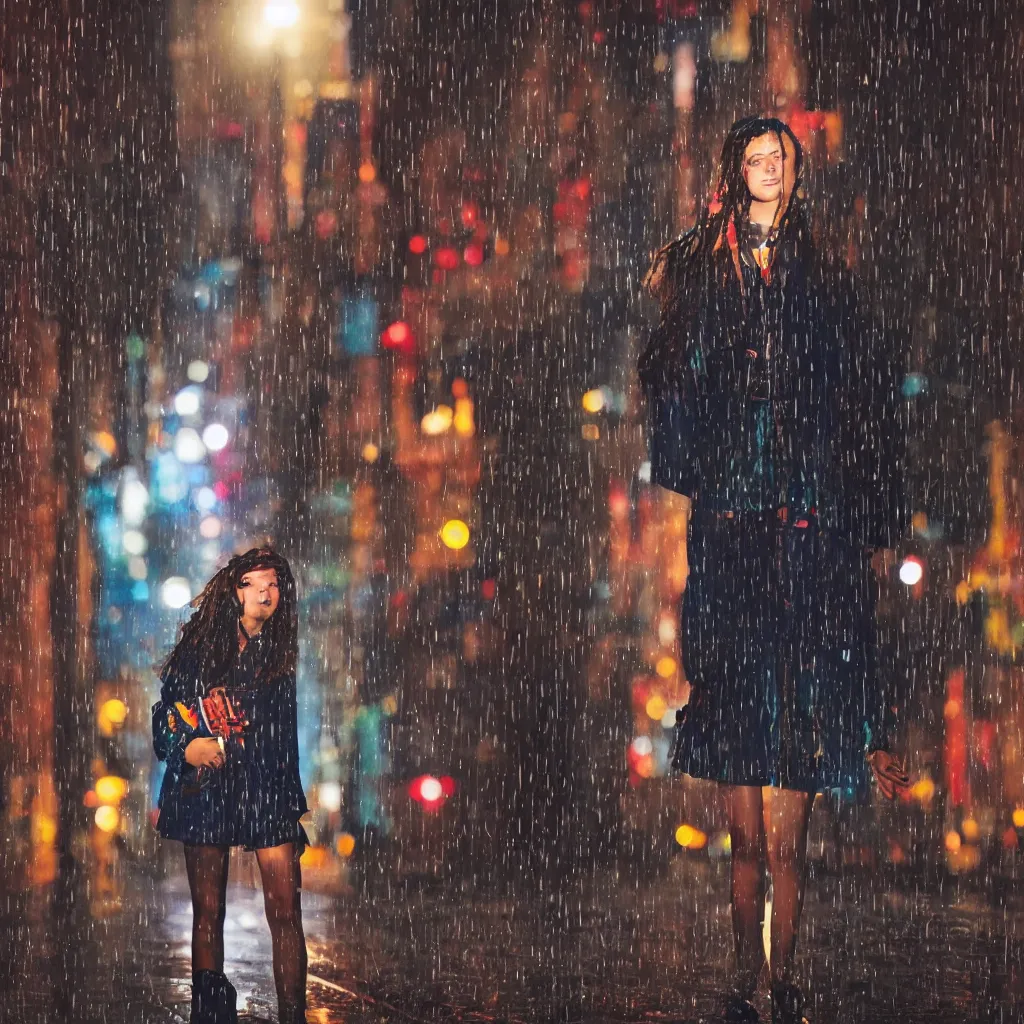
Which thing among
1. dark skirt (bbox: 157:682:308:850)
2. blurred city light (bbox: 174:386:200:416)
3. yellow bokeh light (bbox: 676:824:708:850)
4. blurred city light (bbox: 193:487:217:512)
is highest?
blurred city light (bbox: 174:386:200:416)

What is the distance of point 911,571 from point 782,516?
90 centimetres

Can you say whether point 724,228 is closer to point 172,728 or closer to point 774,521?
point 774,521

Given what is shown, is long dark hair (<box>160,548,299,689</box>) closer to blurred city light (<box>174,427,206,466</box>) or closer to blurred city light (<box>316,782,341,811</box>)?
blurred city light (<box>174,427,206,466</box>)

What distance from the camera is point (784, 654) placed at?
2607mm

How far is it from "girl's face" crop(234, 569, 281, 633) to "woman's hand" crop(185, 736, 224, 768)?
0.68 ft

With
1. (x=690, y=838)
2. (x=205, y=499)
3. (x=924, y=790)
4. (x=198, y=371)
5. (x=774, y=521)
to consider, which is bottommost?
(x=690, y=838)

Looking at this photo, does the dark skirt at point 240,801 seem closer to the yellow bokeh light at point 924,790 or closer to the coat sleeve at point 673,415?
the coat sleeve at point 673,415

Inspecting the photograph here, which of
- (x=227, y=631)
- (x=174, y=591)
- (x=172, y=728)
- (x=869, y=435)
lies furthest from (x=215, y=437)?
(x=869, y=435)

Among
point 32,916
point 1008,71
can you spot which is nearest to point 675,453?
point 1008,71

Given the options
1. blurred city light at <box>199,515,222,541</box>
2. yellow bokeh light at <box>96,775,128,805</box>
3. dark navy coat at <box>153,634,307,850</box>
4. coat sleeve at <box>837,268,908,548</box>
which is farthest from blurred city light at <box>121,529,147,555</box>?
coat sleeve at <box>837,268,908,548</box>

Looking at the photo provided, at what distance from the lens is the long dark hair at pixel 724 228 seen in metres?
2.71

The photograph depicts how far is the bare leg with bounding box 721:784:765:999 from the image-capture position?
2.59 m

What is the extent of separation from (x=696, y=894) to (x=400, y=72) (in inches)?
75.6

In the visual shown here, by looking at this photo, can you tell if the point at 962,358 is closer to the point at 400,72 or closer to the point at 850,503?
the point at 850,503
